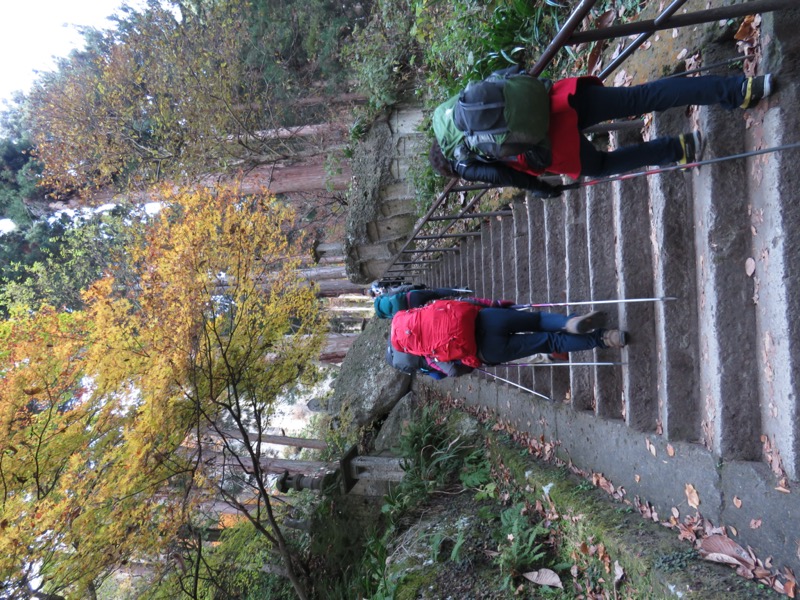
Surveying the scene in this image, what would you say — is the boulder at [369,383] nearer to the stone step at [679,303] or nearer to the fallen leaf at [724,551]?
the stone step at [679,303]

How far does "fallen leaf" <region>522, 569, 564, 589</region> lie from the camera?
13.8 ft

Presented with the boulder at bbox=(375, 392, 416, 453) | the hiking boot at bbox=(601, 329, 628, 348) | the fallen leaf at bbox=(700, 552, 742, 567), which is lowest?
the boulder at bbox=(375, 392, 416, 453)

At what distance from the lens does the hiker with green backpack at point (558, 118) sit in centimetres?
272

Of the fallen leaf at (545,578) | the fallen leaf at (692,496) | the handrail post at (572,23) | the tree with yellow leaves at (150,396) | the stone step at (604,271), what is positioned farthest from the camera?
the tree with yellow leaves at (150,396)

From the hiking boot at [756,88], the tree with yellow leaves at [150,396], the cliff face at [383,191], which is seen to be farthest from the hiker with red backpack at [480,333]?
the cliff face at [383,191]

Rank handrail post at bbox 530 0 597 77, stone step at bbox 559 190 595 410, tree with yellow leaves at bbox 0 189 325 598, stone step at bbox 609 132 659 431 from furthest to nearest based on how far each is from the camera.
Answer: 1. tree with yellow leaves at bbox 0 189 325 598
2. stone step at bbox 559 190 595 410
3. stone step at bbox 609 132 659 431
4. handrail post at bbox 530 0 597 77

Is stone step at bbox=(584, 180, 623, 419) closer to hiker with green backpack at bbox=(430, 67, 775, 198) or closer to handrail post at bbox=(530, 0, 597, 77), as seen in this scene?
hiker with green backpack at bbox=(430, 67, 775, 198)

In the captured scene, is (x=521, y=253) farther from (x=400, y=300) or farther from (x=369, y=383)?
(x=369, y=383)

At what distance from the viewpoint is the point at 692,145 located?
2916 mm

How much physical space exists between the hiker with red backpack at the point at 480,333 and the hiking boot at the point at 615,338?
15.2 inches

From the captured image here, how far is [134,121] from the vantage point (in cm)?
1451

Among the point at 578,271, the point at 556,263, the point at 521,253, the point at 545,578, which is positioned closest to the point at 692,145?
the point at 578,271

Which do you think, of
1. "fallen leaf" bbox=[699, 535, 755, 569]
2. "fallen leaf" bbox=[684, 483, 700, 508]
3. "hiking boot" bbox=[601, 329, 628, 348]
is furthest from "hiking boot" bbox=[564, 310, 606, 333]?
"fallen leaf" bbox=[699, 535, 755, 569]

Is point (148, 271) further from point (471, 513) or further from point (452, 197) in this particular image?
point (471, 513)
